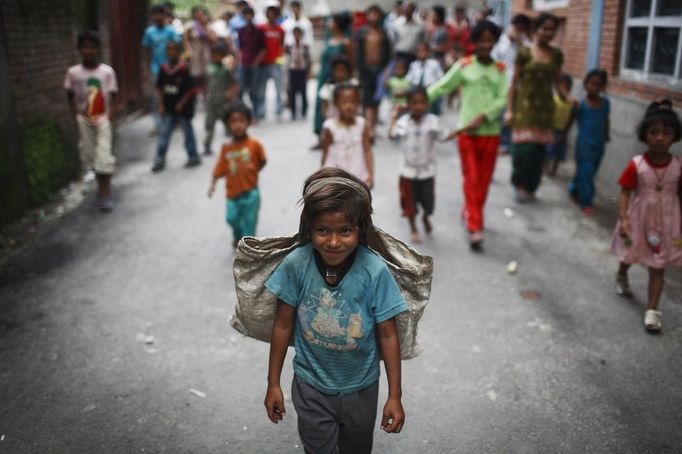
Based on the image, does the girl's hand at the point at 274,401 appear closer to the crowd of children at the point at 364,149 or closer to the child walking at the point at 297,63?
the crowd of children at the point at 364,149

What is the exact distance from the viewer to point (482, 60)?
570 cm

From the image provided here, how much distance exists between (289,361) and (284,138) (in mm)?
7326

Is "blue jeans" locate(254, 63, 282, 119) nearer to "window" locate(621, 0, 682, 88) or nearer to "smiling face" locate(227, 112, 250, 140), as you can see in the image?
"window" locate(621, 0, 682, 88)

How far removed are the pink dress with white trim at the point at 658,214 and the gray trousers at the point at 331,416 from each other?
2.67 meters

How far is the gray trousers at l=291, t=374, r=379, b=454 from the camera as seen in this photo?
236 centimetres

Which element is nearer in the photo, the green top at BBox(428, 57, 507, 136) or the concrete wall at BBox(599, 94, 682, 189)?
the green top at BBox(428, 57, 507, 136)

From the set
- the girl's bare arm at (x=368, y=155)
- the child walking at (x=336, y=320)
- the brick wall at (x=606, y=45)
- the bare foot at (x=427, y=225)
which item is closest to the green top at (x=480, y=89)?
the girl's bare arm at (x=368, y=155)

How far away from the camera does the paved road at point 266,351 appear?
3.15 metres

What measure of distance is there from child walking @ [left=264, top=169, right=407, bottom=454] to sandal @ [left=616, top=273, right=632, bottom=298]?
118 inches

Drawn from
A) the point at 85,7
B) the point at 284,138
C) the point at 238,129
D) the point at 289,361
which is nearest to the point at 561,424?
the point at 289,361

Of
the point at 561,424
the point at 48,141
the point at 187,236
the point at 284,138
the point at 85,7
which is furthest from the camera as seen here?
the point at 284,138

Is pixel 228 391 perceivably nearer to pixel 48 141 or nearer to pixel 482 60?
pixel 482 60

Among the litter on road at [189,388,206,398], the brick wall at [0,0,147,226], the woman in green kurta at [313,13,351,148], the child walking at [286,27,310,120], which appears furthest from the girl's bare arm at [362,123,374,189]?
the child walking at [286,27,310,120]

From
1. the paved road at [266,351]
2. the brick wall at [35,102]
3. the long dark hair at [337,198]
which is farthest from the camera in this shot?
the brick wall at [35,102]
